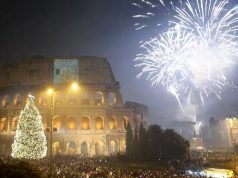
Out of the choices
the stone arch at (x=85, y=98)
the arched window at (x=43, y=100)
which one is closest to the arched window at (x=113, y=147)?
the stone arch at (x=85, y=98)

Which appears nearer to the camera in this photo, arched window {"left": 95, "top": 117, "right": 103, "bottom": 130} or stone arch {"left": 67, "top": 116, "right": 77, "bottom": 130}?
stone arch {"left": 67, "top": 116, "right": 77, "bottom": 130}

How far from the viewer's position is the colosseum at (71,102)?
4309cm

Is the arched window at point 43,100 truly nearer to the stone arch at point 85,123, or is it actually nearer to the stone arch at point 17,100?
the stone arch at point 17,100

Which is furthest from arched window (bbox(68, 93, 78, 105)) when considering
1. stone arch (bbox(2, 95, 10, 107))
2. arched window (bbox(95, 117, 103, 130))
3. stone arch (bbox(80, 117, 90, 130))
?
stone arch (bbox(2, 95, 10, 107))

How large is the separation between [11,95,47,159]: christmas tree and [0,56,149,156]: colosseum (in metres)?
15.6

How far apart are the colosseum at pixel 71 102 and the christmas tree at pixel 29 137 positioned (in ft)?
51.0

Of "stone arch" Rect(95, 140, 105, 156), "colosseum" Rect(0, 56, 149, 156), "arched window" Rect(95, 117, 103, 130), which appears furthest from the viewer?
"arched window" Rect(95, 117, 103, 130)

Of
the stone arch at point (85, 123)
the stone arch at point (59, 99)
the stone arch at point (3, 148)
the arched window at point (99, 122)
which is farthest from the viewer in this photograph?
the arched window at point (99, 122)

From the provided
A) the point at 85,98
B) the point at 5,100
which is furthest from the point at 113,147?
the point at 5,100

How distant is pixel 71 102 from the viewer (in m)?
45.9

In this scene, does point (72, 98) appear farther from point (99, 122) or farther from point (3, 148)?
→ point (3, 148)

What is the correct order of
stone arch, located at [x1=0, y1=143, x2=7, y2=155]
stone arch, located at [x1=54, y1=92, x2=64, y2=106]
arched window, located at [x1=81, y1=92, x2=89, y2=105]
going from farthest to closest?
arched window, located at [x1=81, y1=92, x2=89, y2=105], stone arch, located at [x1=54, y1=92, x2=64, y2=106], stone arch, located at [x1=0, y1=143, x2=7, y2=155]

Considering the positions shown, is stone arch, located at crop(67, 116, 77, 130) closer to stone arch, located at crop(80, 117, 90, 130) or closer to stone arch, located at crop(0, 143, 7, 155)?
stone arch, located at crop(80, 117, 90, 130)

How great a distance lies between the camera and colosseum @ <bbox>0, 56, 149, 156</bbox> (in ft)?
141
